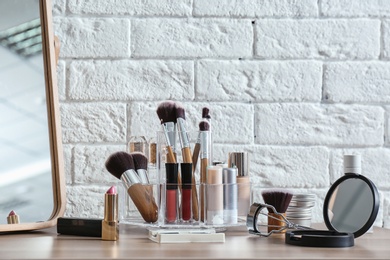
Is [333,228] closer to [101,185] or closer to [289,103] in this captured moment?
[289,103]

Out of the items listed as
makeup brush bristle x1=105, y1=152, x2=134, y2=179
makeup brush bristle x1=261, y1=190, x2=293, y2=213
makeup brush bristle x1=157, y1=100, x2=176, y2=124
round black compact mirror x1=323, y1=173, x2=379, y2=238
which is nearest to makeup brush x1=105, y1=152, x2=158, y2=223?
makeup brush bristle x1=105, y1=152, x2=134, y2=179

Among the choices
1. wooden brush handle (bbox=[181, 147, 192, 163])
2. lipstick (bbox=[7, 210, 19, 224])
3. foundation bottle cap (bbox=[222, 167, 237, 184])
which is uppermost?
wooden brush handle (bbox=[181, 147, 192, 163])

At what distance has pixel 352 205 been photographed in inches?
44.2

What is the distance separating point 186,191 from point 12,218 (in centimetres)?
32

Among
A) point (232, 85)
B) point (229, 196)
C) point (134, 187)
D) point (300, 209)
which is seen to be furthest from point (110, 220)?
point (232, 85)

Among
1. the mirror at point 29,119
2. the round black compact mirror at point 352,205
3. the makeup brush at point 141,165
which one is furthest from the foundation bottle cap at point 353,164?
the mirror at point 29,119

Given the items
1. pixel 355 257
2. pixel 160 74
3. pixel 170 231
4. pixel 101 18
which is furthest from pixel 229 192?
pixel 101 18

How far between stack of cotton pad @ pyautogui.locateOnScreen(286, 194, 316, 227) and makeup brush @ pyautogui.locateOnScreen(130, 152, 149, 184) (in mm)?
278

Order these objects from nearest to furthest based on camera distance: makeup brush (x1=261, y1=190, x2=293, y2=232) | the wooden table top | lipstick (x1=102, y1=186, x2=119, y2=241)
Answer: the wooden table top
lipstick (x1=102, y1=186, x2=119, y2=241)
makeup brush (x1=261, y1=190, x2=293, y2=232)

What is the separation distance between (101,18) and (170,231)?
0.60 metres

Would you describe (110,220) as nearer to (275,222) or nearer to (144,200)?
(144,200)

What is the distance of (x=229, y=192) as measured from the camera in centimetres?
116

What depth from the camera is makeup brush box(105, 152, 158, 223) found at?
3.84 feet

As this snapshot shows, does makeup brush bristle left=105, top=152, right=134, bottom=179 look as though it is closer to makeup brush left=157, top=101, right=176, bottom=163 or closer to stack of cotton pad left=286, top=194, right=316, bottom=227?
makeup brush left=157, top=101, right=176, bottom=163
